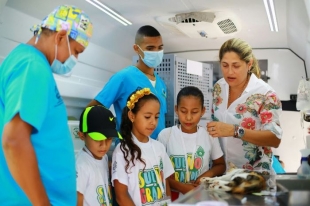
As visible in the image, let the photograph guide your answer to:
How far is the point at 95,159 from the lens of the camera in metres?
2.20

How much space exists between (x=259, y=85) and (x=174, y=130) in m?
0.60

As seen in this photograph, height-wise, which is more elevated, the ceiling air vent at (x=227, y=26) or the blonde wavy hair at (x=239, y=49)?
the ceiling air vent at (x=227, y=26)

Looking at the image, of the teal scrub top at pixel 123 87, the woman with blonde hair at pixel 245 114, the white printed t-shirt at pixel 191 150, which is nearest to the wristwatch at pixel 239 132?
the woman with blonde hair at pixel 245 114

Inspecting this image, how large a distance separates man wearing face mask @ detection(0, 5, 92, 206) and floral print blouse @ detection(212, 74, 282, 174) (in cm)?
105

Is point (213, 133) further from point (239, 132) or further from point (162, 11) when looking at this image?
point (162, 11)

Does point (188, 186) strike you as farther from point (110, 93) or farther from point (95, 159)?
point (110, 93)

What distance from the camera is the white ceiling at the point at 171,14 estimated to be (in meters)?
3.16

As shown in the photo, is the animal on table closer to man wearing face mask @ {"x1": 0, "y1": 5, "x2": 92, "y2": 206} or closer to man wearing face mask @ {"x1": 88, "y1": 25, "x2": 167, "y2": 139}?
man wearing face mask @ {"x1": 0, "y1": 5, "x2": 92, "y2": 206}

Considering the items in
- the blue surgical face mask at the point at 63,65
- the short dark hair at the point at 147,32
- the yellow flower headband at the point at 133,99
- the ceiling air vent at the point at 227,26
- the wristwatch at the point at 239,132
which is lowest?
the wristwatch at the point at 239,132

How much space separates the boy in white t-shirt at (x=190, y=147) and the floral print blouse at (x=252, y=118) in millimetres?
92

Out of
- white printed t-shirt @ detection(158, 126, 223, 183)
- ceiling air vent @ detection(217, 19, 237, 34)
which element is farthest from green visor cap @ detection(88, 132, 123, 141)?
ceiling air vent @ detection(217, 19, 237, 34)

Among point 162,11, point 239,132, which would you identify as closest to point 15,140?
point 239,132

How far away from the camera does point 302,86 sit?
3.70 metres

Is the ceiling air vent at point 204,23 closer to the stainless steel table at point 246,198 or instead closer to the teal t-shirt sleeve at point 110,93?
the teal t-shirt sleeve at point 110,93
